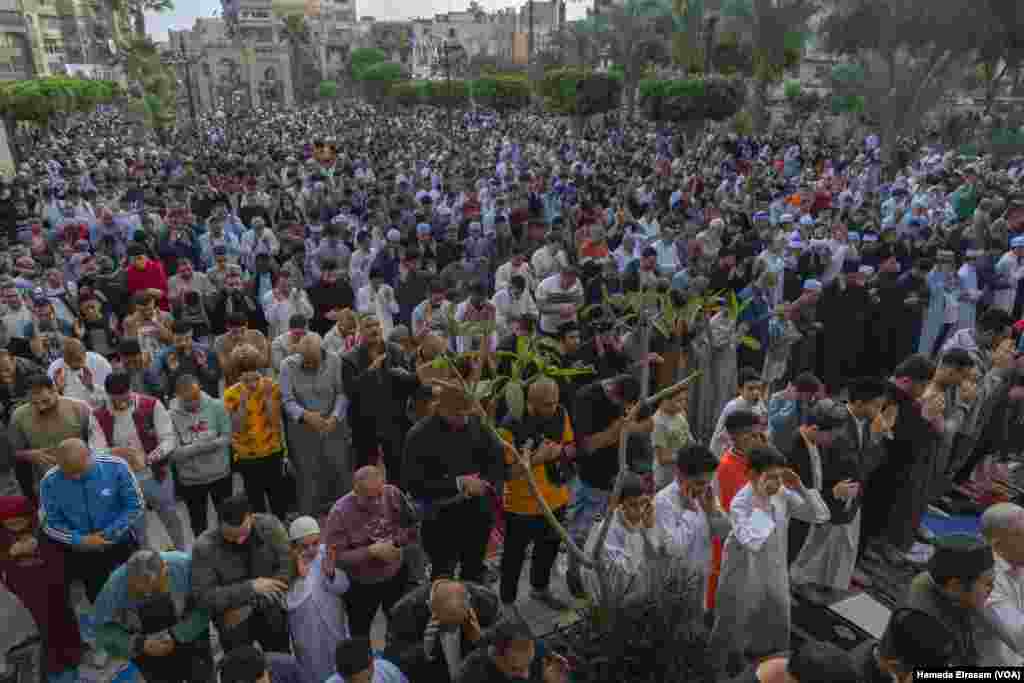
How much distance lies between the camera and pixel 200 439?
15.3 feet

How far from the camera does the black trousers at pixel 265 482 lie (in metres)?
5.05

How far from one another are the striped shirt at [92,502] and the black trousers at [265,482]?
105 cm

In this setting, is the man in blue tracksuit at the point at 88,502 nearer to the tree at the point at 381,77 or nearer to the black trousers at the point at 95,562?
the black trousers at the point at 95,562

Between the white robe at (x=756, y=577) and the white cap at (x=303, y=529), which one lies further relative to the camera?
the white robe at (x=756, y=577)

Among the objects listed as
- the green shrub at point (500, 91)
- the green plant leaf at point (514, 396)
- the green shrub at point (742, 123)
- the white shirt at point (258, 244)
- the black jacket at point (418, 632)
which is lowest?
the black jacket at point (418, 632)

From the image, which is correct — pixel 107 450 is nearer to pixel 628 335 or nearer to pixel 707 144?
pixel 628 335

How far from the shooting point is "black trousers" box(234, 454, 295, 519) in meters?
5.05

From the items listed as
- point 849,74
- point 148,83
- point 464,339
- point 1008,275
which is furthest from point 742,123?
point 464,339

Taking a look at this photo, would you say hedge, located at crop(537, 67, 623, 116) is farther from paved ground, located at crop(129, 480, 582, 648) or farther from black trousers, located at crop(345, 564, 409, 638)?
black trousers, located at crop(345, 564, 409, 638)

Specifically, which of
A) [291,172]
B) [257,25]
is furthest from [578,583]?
[257,25]

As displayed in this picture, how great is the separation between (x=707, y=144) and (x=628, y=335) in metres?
21.4

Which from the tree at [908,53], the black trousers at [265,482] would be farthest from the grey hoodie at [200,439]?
the tree at [908,53]

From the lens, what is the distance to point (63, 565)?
13.2 ft

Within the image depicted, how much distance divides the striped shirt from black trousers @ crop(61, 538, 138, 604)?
139 mm
